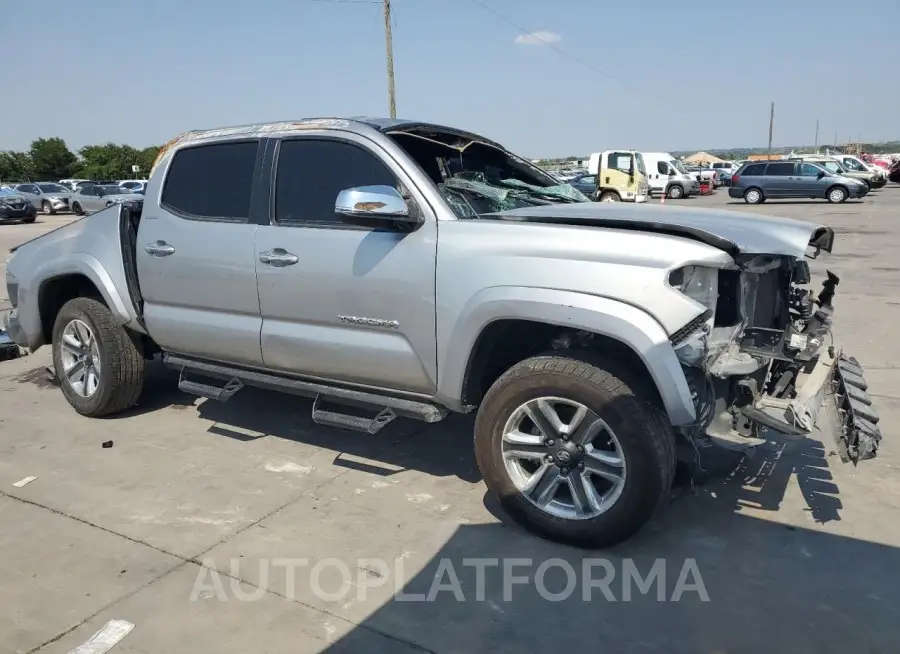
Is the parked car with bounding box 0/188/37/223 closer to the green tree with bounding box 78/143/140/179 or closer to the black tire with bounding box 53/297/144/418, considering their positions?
the black tire with bounding box 53/297/144/418

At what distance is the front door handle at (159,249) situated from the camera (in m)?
4.64

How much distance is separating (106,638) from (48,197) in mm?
34527

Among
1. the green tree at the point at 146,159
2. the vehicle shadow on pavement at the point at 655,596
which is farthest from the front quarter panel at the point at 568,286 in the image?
the green tree at the point at 146,159

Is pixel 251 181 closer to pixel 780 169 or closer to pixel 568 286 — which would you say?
pixel 568 286

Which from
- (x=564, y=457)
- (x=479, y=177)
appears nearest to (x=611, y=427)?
(x=564, y=457)

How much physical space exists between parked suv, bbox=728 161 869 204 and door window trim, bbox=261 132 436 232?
2782cm

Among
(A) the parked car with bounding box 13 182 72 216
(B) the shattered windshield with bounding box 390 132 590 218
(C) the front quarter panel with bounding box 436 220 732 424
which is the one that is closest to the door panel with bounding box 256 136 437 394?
(C) the front quarter panel with bounding box 436 220 732 424

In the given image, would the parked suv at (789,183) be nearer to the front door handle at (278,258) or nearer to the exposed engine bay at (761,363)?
the exposed engine bay at (761,363)

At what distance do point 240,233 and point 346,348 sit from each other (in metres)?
1.02

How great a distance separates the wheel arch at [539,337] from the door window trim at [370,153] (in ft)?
2.06

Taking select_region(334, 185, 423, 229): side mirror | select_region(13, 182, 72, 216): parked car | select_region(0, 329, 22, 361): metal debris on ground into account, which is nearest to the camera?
select_region(334, 185, 423, 229): side mirror

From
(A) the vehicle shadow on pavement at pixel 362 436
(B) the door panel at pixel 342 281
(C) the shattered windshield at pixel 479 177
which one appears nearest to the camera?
(B) the door panel at pixel 342 281

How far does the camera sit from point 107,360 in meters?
5.12

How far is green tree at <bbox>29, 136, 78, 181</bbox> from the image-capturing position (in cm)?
6297
